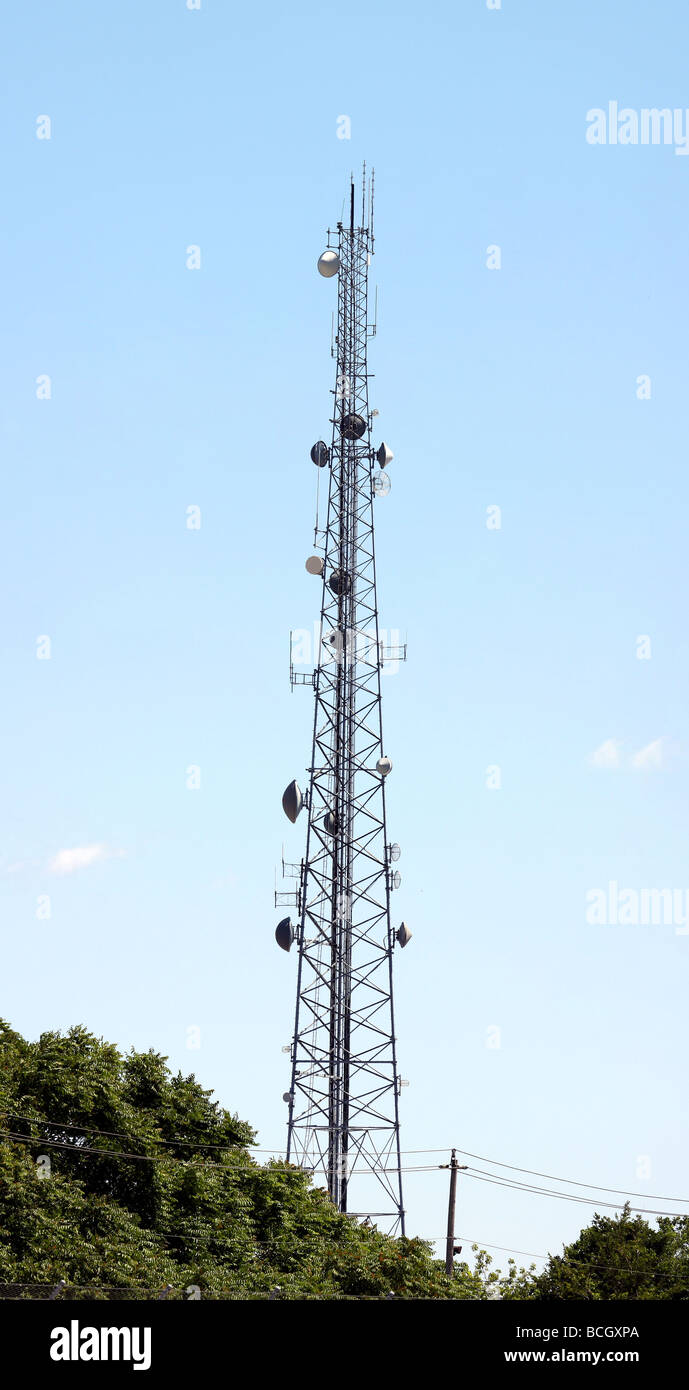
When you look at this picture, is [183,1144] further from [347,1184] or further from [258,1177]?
[347,1184]

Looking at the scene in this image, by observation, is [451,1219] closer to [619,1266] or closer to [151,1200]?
[151,1200]

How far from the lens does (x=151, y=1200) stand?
4212 cm

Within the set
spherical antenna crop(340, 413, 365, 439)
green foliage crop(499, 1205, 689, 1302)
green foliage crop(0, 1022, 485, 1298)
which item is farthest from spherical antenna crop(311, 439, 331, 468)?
green foliage crop(499, 1205, 689, 1302)

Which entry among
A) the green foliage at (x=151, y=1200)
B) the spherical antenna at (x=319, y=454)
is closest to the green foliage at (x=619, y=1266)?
the green foliage at (x=151, y=1200)

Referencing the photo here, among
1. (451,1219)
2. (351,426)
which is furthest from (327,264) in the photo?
(451,1219)

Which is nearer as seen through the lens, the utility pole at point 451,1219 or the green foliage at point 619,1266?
the utility pole at point 451,1219

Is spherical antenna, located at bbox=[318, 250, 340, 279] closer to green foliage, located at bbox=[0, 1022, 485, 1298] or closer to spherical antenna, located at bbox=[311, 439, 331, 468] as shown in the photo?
spherical antenna, located at bbox=[311, 439, 331, 468]

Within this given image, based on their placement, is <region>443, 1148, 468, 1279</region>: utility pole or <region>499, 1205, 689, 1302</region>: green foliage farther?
<region>499, 1205, 689, 1302</region>: green foliage

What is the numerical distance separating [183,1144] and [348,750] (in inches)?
522

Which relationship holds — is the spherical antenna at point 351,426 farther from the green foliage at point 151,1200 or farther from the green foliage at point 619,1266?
the green foliage at point 619,1266

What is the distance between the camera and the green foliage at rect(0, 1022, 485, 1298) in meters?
37.1

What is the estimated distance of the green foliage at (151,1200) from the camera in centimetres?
3709
